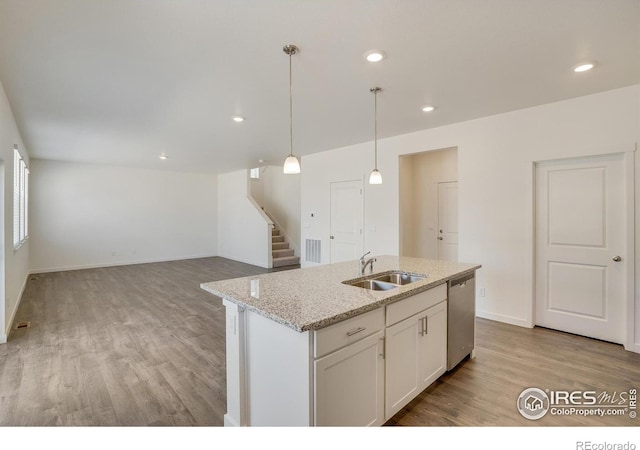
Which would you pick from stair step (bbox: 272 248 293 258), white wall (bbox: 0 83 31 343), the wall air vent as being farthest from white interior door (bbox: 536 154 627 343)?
stair step (bbox: 272 248 293 258)

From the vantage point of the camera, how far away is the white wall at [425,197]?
5.29m

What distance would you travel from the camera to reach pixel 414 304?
2209 millimetres

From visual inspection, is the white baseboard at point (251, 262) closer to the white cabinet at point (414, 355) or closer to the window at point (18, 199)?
the window at point (18, 199)

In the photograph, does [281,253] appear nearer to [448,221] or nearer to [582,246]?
[448,221]

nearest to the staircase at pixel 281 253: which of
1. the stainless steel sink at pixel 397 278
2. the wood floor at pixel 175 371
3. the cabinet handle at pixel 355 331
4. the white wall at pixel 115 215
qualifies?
the white wall at pixel 115 215

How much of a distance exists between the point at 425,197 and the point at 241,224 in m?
5.25

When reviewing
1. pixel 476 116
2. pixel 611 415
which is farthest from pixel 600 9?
pixel 611 415

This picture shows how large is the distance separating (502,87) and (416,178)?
256cm

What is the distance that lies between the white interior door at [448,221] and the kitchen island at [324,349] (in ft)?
10.1

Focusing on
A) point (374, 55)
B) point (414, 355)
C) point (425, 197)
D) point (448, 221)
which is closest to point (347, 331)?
point (414, 355)

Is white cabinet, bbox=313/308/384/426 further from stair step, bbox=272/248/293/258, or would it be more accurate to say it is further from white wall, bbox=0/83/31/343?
stair step, bbox=272/248/293/258

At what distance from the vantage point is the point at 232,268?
770 centimetres

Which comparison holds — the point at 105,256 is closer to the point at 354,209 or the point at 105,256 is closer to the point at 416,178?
the point at 354,209

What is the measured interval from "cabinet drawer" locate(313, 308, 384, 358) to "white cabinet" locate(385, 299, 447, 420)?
0.17 metres
